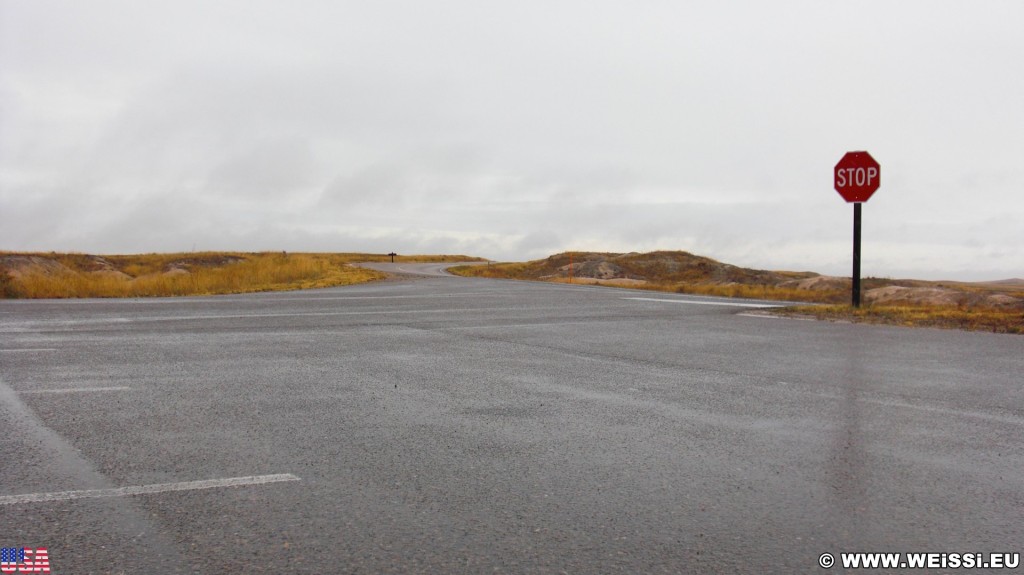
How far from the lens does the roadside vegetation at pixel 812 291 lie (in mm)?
15586

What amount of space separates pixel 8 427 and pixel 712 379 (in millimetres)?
6329

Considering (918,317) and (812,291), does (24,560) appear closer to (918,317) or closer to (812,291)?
(918,317)

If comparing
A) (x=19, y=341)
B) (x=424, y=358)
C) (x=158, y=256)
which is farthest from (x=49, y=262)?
(x=424, y=358)

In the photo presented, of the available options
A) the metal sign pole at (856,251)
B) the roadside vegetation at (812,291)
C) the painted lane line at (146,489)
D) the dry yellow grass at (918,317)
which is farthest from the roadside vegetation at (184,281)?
the painted lane line at (146,489)

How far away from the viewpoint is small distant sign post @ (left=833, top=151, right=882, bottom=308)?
58.2ft

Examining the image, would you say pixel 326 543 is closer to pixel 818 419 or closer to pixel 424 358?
pixel 818 419

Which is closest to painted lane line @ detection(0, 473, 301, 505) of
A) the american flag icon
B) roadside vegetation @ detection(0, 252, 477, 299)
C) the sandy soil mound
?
the american flag icon

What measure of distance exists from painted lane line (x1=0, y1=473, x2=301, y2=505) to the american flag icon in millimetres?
734

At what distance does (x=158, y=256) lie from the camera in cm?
8288

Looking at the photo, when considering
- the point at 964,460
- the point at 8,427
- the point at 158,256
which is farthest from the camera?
the point at 158,256

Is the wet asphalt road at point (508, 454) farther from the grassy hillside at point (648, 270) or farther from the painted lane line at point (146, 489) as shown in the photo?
the grassy hillside at point (648, 270)

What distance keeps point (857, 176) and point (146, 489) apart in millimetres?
16704

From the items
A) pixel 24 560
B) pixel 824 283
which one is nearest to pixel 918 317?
pixel 24 560

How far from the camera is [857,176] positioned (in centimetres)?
1781
